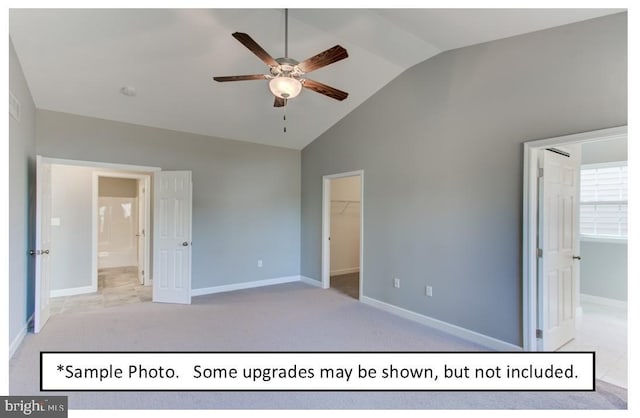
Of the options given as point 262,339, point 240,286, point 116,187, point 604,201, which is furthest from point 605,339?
point 116,187

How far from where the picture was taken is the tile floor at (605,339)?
8.52ft

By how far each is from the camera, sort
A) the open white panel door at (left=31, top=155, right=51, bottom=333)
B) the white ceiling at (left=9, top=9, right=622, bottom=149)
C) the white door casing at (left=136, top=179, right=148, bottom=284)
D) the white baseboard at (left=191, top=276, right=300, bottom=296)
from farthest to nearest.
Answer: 1. the white door casing at (left=136, top=179, right=148, bottom=284)
2. the white baseboard at (left=191, top=276, right=300, bottom=296)
3. the open white panel door at (left=31, top=155, right=51, bottom=333)
4. the white ceiling at (left=9, top=9, right=622, bottom=149)

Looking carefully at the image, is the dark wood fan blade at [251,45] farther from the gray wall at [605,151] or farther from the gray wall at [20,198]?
the gray wall at [605,151]

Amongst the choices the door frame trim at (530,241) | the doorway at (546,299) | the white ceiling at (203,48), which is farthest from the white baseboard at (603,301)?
the white ceiling at (203,48)

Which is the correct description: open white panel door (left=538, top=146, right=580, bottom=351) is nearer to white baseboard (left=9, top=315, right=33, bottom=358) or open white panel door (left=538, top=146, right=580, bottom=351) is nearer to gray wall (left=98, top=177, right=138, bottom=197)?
white baseboard (left=9, top=315, right=33, bottom=358)

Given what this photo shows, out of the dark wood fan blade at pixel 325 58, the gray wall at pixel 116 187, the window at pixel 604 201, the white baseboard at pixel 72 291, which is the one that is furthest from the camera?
the gray wall at pixel 116 187

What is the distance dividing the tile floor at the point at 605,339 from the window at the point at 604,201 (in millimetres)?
1084

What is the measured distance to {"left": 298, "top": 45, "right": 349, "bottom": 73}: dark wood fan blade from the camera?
2234mm

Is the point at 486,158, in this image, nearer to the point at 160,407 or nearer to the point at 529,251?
the point at 529,251

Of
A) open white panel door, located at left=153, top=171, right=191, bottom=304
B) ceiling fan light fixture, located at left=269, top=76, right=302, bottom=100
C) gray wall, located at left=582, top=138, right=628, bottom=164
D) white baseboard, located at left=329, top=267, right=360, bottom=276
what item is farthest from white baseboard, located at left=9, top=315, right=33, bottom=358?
gray wall, located at left=582, top=138, right=628, bottom=164

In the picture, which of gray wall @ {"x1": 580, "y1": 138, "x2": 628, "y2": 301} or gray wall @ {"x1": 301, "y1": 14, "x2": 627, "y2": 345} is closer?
gray wall @ {"x1": 301, "y1": 14, "x2": 627, "y2": 345}

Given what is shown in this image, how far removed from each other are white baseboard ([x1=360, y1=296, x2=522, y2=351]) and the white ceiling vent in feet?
14.8

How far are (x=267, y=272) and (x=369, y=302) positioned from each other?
2.04 m
